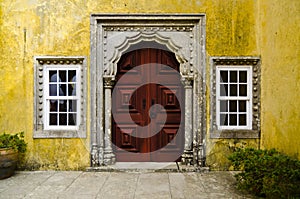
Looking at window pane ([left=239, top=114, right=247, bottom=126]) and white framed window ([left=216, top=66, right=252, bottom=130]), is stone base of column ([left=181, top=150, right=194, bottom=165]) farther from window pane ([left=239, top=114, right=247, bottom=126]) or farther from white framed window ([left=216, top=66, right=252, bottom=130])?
window pane ([left=239, top=114, right=247, bottom=126])

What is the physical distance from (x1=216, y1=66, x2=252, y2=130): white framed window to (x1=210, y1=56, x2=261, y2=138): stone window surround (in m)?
0.07

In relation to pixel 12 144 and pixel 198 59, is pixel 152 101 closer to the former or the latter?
pixel 198 59

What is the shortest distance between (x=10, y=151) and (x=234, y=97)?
Answer: 13.8ft

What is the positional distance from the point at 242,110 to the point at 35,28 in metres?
4.23

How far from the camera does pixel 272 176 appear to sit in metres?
5.12

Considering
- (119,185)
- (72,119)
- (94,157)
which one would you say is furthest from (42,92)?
(119,185)

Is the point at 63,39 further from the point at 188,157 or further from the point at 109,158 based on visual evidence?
the point at 188,157

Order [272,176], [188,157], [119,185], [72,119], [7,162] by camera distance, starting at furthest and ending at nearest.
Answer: [72,119] → [188,157] → [7,162] → [119,185] → [272,176]

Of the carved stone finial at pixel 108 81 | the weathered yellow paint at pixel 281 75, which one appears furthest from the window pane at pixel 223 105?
A: the carved stone finial at pixel 108 81

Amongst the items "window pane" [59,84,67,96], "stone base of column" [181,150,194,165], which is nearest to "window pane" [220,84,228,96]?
"stone base of column" [181,150,194,165]

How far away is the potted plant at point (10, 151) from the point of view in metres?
6.59

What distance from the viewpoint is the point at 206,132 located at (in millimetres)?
7223

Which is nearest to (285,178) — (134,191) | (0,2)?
(134,191)

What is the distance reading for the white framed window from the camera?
287 inches
